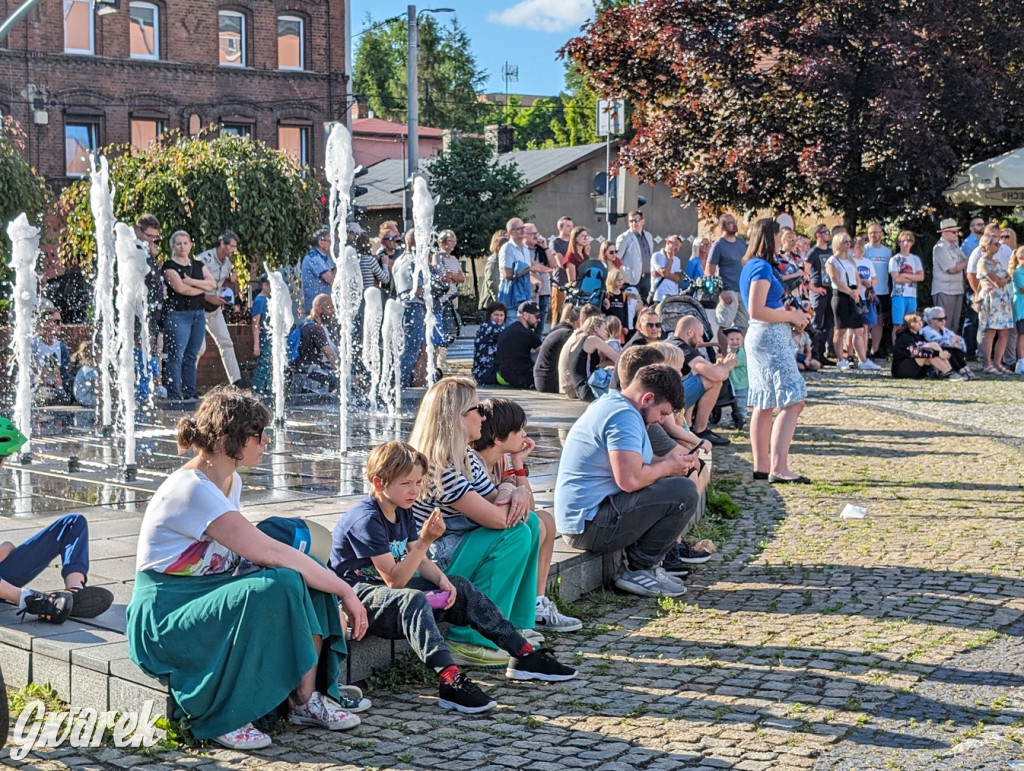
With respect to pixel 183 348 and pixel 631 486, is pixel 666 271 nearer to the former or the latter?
pixel 183 348

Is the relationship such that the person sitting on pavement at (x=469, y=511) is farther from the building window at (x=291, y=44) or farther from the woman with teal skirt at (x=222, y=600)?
the building window at (x=291, y=44)

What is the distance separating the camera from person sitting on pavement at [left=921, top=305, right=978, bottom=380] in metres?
18.5

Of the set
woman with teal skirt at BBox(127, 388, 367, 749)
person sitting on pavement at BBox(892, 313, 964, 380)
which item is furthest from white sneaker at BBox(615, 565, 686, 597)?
person sitting on pavement at BBox(892, 313, 964, 380)

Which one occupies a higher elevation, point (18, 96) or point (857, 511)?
point (18, 96)

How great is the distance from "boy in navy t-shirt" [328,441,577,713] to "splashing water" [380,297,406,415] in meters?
9.38

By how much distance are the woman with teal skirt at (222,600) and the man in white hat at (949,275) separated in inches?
655

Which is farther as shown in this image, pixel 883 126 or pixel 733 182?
pixel 733 182

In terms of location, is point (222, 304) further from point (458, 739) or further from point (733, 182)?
point (733, 182)

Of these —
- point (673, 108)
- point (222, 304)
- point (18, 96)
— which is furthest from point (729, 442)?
point (18, 96)

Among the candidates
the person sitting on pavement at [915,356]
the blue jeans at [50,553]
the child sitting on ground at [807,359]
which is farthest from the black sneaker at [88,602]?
the child sitting on ground at [807,359]

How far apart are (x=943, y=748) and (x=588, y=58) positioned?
24172mm

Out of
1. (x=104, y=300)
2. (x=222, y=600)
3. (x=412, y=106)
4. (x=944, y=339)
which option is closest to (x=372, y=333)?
(x=104, y=300)

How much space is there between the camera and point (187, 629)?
16.0ft

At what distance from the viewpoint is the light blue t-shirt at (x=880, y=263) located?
20.2 metres
